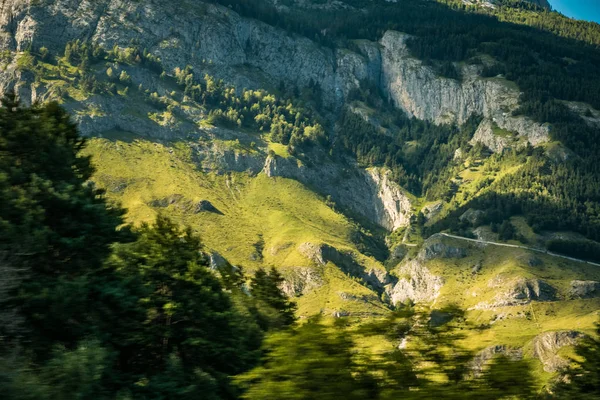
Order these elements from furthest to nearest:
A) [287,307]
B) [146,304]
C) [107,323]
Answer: [287,307] < [146,304] < [107,323]

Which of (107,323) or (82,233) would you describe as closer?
(107,323)

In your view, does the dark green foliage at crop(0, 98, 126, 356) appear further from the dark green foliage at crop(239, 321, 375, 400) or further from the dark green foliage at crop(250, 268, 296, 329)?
the dark green foliage at crop(250, 268, 296, 329)

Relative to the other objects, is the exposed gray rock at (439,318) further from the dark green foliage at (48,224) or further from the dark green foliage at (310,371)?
the dark green foliage at (48,224)

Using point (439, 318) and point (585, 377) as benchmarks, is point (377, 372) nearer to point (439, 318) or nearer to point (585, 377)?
point (439, 318)

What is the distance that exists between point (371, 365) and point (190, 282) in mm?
34615

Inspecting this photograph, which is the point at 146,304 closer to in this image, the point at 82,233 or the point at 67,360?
the point at 82,233

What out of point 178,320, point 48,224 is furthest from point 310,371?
point 48,224

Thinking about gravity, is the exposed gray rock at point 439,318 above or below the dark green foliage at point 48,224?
above

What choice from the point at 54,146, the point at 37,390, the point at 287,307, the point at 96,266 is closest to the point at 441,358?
the point at 37,390

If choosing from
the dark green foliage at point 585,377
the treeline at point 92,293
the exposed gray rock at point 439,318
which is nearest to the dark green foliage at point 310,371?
the exposed gray rock at point 439,318

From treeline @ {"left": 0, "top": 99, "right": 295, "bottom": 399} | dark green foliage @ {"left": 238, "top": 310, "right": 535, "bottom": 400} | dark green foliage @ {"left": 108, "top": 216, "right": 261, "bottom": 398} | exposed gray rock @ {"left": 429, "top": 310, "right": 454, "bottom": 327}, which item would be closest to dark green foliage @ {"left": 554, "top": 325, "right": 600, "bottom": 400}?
exposed gray rock @ {"left": 429, "top": 310, "right": 454, "bottom": 327}

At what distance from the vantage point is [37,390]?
77.4 ft

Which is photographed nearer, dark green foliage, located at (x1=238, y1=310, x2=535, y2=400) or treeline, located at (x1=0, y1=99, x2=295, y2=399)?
dark green foliage, located at (x1=238, y1=310, x2=535, y2=400)

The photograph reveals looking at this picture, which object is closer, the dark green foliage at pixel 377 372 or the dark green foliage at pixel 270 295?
the dark green foliage at pixel 377 372
